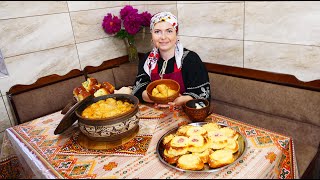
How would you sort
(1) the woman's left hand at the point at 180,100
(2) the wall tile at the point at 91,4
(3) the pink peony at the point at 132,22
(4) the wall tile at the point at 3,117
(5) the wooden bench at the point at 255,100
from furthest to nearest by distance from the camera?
(3) the pink peony at the point at 132,22, (2) the wall tile at the point at 91,4, (4) the wall tile at the point at 3,117, (5) the wooden bench at the point at 255,100, (1) the woman's left hand at the point at 180,100

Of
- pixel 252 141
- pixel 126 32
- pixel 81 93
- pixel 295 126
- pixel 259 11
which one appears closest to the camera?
pixel 252 141

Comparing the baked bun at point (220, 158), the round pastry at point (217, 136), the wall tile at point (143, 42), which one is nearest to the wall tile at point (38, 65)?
the wall tile at point (143, 42)

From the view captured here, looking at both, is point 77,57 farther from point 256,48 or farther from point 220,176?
point 220,176

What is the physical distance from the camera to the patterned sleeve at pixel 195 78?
211cm

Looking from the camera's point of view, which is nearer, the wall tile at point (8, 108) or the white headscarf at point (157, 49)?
the white headscarf at point (157, 49)

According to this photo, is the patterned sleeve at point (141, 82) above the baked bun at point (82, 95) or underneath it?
underneath

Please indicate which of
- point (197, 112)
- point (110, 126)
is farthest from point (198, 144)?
point (110, 126)

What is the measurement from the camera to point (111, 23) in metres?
3.09

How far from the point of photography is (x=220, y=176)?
1.14 m

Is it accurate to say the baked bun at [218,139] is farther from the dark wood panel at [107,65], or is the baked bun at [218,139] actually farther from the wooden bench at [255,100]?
the dark wood panel at [107,65]

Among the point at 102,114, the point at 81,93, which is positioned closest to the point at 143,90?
the point at 81,93

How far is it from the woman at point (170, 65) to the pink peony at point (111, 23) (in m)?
0.92

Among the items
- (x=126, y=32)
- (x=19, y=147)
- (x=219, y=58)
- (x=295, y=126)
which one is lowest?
(x=295, y=126)

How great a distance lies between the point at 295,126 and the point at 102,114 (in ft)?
4.98
